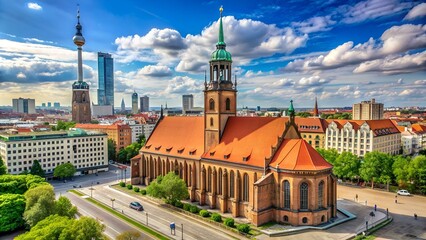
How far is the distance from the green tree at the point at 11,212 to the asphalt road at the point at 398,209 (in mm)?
63752

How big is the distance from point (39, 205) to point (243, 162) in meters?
36.7

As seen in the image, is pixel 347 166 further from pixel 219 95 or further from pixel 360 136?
pixel 219 95

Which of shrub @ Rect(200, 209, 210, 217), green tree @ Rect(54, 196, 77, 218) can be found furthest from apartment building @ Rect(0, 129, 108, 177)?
shrub @ Rect(200, 209, 210, 217)

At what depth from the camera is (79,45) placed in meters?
184

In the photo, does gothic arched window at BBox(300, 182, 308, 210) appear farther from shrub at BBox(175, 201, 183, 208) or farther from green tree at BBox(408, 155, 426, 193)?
green tree at BBox(408, 155, 426, 193)

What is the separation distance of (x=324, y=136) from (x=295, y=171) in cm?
7488

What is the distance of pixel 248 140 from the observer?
6353cm

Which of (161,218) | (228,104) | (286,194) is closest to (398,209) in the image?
(286,194)

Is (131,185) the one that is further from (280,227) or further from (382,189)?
(382,189)

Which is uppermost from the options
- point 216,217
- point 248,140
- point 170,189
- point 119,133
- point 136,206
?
point 248,140

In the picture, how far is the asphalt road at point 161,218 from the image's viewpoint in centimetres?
5253

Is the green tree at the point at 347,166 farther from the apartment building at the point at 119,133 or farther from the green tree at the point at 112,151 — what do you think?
the apartment building at the point at 119,133

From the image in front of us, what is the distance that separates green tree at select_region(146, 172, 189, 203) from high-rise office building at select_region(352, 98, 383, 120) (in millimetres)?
163178

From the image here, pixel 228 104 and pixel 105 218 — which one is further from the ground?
pixel 228 104
